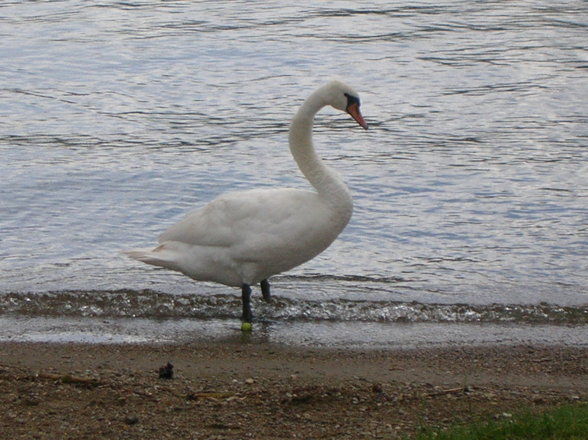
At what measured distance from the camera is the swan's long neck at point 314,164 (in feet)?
27.0

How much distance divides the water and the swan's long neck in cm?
101

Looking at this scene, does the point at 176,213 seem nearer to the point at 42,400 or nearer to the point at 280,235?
the point at 280,235

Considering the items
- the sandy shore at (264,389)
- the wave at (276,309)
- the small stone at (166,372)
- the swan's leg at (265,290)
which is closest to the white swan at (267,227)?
the swan's leg at (265,290)

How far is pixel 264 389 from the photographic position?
21.5ft

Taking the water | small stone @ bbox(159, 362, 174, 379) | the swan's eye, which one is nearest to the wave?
the water

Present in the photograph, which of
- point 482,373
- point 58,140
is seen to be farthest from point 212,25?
point 482,373

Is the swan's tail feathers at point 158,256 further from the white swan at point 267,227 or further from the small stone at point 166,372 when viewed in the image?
the small stone at point 166,372

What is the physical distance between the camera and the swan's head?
8.55 meters

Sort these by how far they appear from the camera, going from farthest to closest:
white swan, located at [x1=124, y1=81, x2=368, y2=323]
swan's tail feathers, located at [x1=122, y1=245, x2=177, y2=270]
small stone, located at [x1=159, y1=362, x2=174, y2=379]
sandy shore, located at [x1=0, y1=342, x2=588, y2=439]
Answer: swan's tail feathers, located at [x1=122, y1=245, x2=177, y2=270]
white swan, located at [x1=124, y1=81, x2=368, y2=323]
small stone, located at [x1=159, y1=362, x2=174, y2=379]
sandy shore, located at [x1=0, y1=342, x2=588, y2=439]

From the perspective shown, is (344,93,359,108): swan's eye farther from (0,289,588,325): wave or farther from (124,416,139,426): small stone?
(124,416,139,426): small stone

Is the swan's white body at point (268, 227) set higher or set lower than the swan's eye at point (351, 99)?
lower

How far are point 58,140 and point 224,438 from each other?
9162mm

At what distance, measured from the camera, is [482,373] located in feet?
23.5

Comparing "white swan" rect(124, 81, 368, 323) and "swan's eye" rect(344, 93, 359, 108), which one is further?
"swan's eye" rect(344, 93, 359, 108)
